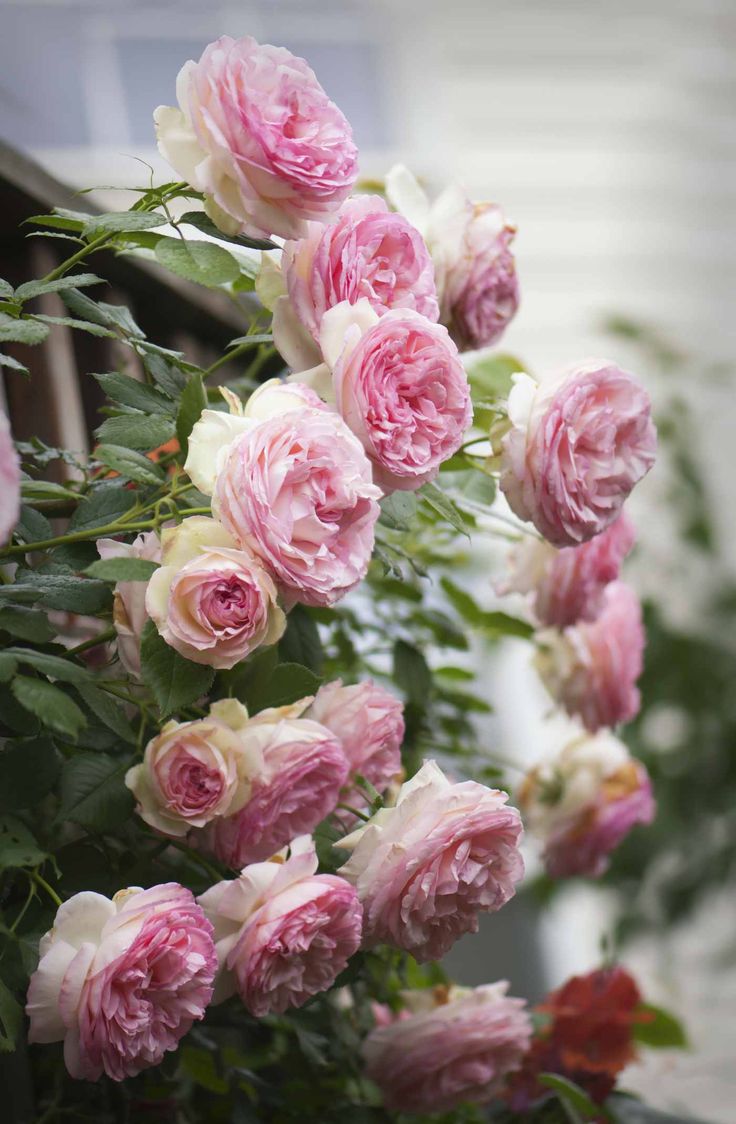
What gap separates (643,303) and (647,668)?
1034 mm

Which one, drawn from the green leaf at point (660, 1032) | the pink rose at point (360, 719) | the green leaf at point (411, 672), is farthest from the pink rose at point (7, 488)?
the green leaf at point (660, 1032)

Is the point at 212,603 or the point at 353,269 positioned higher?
the point at 353,269

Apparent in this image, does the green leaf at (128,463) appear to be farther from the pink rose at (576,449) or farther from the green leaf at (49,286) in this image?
the pink rose at (576,449)

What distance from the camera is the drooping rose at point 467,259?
764mm

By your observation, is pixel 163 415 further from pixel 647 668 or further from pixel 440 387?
pixel 647 668

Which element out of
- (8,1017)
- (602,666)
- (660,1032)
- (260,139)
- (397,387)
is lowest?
(660,1032)

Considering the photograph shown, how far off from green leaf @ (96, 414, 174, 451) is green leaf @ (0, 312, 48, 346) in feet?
0.18

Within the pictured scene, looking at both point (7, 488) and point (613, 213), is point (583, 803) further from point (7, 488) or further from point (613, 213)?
point (613, 213)

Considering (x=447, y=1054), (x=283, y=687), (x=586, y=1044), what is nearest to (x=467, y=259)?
(x=283, y=687)

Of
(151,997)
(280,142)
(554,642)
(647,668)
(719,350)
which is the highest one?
(280,142)

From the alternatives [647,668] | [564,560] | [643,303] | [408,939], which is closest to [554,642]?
[564,560]

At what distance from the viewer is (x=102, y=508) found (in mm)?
616

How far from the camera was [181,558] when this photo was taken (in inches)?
21.2

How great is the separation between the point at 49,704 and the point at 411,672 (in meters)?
→ 0.45
